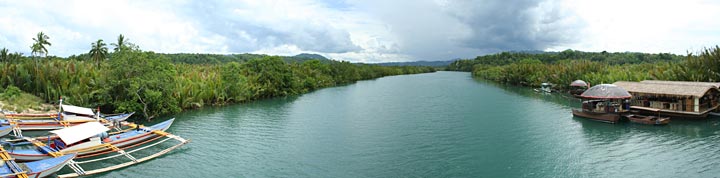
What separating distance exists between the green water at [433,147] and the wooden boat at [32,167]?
185 centimetres

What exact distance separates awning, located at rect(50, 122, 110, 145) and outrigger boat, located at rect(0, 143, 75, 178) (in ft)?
7.33

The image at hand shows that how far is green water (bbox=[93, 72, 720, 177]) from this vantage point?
19328mm

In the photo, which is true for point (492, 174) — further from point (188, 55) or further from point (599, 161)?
point (188, 55)

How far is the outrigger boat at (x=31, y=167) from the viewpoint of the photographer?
53.1 ft

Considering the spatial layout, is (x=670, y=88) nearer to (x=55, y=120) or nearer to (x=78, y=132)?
(x=78, y=132)

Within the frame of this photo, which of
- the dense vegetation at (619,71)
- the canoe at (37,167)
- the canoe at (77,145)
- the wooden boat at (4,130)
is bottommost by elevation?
the canoe at (37,167)

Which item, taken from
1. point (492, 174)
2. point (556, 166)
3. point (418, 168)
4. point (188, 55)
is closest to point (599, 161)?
point (556, 166)

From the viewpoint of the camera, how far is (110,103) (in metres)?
34.2

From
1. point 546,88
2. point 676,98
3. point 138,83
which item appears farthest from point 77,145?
point 546,88

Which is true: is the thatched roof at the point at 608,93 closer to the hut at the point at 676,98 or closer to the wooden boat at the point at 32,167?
the hut at the point at 676,98

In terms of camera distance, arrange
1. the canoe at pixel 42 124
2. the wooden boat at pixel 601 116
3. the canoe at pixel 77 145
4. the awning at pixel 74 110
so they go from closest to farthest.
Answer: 1. the canoe at pixel 77 145
2. the canoe at pixel 42 124
3. the awning at pixel 74 110
4. the wooden boat at pixel 601 116

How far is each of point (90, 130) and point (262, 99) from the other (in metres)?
32.4

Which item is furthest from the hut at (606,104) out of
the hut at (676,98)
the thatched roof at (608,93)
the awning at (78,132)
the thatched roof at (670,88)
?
the awning at (78,132)

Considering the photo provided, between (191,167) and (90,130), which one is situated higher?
(90,130)
